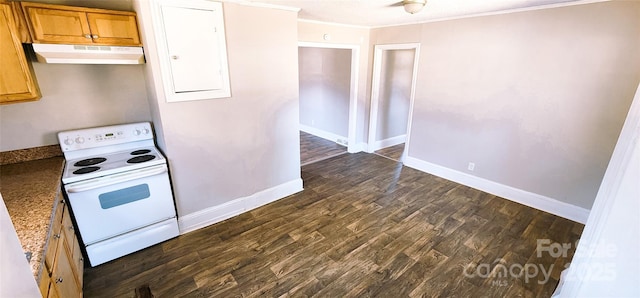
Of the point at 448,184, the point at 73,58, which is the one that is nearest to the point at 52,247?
the point at 73,58

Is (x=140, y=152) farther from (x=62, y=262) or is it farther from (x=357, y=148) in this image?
(x=357, y=148)

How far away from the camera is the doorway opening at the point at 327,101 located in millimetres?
5178

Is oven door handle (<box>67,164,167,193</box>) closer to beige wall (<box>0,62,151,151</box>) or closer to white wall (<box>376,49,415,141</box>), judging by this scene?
beige wall (<box>0,62,151,151</box>)

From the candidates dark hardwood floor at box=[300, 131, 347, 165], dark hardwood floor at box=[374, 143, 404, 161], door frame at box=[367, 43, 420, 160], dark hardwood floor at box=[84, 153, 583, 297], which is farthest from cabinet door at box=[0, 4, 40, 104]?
dark hardwood floor at box=[374, 143, 404, 161]

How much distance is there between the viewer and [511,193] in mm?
3559

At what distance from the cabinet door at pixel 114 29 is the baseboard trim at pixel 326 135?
13.2ft

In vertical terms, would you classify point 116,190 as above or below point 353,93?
below

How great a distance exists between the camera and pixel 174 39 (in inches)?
96.1

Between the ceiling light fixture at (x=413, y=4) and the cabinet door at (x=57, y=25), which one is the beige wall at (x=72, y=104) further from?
the ceiling light fixture at (x=413, y=4)

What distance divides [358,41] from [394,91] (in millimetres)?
1257

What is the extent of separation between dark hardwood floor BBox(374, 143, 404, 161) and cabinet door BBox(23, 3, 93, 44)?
4422 mm

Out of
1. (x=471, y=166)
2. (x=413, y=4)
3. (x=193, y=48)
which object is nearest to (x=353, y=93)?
(x=471, y=166)

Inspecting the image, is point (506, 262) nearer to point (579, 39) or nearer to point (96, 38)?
point (579, 39)

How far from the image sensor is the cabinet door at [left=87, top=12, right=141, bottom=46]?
7.36 ft
